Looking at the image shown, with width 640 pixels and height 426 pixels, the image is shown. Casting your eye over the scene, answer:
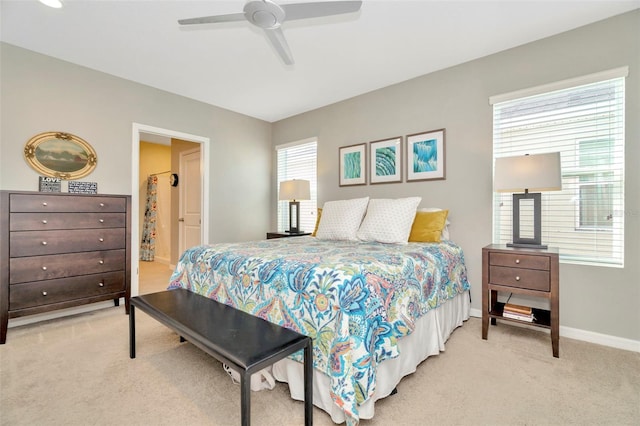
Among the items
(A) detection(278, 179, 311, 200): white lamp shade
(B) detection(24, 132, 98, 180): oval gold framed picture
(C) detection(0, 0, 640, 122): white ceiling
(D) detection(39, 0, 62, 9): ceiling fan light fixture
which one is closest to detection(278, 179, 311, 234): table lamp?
(A) detection(278, 179, 311, 200): white lamp shade

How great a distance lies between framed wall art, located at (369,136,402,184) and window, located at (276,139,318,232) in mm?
974

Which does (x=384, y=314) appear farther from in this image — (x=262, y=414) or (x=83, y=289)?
(x=83, y=289)

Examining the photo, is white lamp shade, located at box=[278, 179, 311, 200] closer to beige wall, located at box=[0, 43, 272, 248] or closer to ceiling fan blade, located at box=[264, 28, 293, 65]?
beige wall, located at box=[0, 43, 272, 248]

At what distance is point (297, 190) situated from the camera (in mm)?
4012

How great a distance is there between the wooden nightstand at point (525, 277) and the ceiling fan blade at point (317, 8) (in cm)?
198

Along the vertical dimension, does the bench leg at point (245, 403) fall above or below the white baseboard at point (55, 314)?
above

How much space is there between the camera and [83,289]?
108 inches

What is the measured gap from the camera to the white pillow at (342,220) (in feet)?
9.70

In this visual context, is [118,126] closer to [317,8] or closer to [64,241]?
[64,241]

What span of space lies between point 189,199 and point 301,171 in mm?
2056

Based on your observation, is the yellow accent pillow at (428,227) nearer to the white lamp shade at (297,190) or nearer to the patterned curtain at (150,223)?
the white lamp shade at (297,190)

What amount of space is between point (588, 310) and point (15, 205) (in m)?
4.71

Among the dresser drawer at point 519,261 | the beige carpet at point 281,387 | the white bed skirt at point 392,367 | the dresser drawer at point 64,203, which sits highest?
the dresser drawer at point 64,203

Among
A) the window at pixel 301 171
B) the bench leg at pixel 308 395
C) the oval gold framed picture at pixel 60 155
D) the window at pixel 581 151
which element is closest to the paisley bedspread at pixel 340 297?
the bench leg at pixel 308 395
